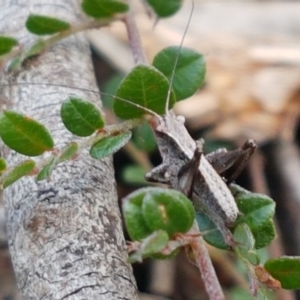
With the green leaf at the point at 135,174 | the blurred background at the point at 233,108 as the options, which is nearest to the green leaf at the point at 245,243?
the blurred background at the point at 233,108

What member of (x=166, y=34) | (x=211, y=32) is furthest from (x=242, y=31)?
(x=166, y=34)

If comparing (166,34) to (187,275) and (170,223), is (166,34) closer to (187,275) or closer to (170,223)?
(187,275)

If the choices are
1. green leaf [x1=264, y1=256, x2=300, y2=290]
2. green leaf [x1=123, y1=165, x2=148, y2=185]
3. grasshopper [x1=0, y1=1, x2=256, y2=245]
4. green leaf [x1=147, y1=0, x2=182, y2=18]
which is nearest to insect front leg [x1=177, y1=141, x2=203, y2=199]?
grasshopper [x1=0, y1=1, x2=256, y2=245]

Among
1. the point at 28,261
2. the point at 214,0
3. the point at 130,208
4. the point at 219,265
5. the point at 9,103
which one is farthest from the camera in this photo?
the point at 214,0

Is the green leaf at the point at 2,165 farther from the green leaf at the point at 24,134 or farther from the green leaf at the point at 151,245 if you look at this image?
the green leaf at the point at 151,245

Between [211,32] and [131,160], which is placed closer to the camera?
[131,160]

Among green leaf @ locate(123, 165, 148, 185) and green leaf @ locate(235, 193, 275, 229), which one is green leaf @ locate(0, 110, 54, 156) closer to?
green leaf @ locate(235, 193, 275, 229)

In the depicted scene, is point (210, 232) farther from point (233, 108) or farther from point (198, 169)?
point (233, 108)
